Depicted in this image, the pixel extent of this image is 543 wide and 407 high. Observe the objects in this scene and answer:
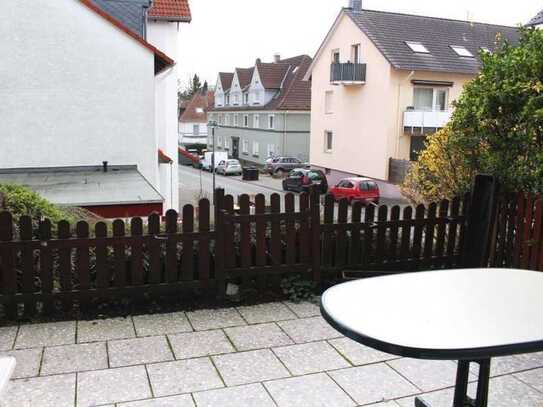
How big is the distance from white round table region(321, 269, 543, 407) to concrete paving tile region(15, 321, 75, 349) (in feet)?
9.43

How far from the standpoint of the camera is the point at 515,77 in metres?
5.97

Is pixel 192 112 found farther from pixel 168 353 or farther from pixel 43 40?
pixel 168 353

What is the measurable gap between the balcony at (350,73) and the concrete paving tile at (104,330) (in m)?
26.2

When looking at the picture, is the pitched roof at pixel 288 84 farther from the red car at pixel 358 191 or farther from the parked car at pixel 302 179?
the red car at pixel 358 191

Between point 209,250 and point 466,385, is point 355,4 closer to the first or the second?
point 209,250

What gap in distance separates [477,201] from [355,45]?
25.9 metres

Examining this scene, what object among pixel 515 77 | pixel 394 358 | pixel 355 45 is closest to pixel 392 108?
pixel 355 45

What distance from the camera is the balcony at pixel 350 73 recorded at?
1149 inches

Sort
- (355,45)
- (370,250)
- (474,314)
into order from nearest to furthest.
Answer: (474,314), (370,250), (355,45)

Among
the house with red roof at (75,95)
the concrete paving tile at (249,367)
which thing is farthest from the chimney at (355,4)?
the concrete paving tile at (249,367)

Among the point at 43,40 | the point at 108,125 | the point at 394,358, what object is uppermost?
the point at 43,40

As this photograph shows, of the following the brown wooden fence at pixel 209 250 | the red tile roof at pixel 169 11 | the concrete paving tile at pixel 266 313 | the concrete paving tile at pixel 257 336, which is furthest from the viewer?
the red tile roof at pixel 169 11

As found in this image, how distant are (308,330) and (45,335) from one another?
8.11 ft

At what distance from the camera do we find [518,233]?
6.45m
